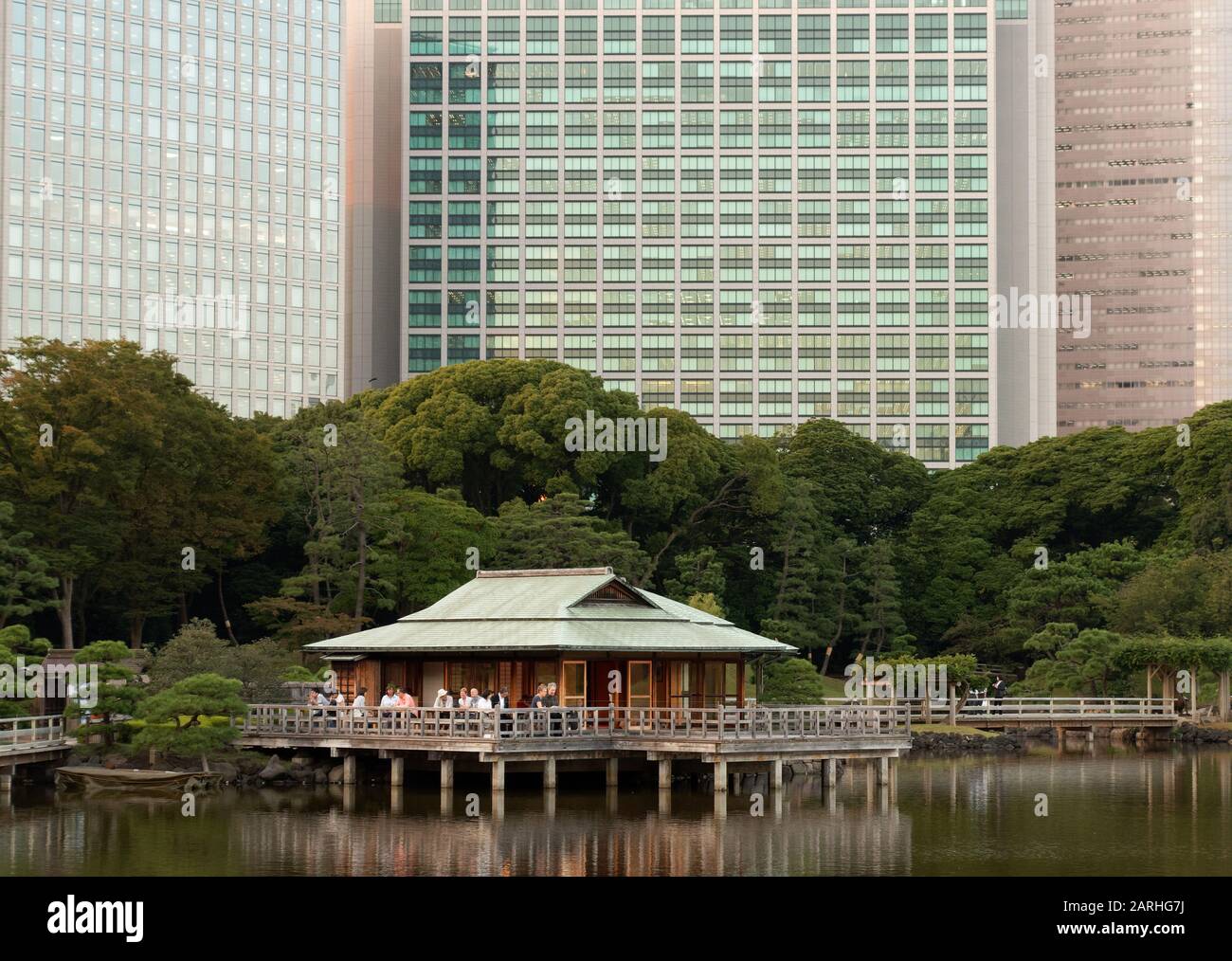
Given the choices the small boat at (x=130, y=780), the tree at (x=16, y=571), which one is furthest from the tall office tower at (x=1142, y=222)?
the small boat at (x=130, y=780)

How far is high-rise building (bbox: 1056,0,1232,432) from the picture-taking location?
632 ft

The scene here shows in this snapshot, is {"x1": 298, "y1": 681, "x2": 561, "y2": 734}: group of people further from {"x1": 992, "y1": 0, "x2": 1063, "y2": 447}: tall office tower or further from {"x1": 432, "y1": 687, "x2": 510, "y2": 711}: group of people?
{"x1": 992, "y1": 0, "x2": 1063, "y2": 447}: tall office tower

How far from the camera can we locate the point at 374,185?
15188 cm

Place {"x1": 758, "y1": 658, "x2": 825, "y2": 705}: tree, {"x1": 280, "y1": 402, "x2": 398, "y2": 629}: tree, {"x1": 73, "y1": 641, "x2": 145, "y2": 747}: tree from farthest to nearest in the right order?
{"x1": 280, "y1": 402, "x2": 398, "y2": 629}: tree, {"x1": 758, "y1": 658, "x2": 825, "y2": 705}: tree, {"x1": 73, "y1": 641, "x2": 145, "y2": 747}: tree

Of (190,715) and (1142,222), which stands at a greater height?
(1142,222)

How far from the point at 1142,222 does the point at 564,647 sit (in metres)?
165

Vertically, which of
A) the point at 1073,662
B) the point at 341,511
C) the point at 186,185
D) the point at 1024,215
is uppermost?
the point at 1024,215

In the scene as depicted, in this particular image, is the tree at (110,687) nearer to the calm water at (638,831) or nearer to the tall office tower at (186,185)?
the calm water at (638,831)

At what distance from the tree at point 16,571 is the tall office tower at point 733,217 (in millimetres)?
87428

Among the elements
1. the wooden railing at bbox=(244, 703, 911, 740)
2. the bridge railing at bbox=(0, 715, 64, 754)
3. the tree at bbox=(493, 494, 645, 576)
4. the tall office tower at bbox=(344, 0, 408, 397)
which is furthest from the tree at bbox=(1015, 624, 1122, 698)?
the tall office tower at bbox=(344, 0, 408, 397)

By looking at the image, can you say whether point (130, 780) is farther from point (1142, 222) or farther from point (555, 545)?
point (1142, 222)

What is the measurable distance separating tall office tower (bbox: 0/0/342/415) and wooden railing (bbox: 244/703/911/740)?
7951 cm

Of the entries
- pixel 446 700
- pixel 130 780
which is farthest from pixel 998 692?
pixel 130 780

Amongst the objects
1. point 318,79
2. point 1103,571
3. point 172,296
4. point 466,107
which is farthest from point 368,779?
point 466,107
